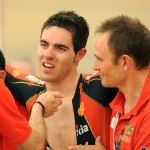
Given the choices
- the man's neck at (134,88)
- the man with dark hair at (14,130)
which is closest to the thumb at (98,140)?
the man's neck at (134,88)

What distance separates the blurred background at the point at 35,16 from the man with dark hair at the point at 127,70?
1.41 metres

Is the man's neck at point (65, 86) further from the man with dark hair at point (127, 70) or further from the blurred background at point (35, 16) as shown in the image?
the blurred background at point (35, 16)

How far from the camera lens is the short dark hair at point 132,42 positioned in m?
1.57

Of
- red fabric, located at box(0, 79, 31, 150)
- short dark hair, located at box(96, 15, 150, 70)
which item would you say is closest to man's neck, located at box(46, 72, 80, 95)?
short dark hair, located at box(96, 15, 150, 70)

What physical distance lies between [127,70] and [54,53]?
403mm

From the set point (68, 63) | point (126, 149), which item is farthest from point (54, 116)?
point (126, 149)

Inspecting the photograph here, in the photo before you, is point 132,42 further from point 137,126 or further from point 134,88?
point 137,126

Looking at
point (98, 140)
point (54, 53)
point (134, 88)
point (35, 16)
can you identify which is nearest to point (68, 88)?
point (54, 53)

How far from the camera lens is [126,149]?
5.07 ft

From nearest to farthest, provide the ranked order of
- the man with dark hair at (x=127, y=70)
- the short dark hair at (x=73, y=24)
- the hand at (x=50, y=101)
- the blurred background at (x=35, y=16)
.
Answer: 1. the man with dark hair at (x=127, y=70)
2. the hand at (x=50, y=101)
3. the short dark hair at (x=73, y=24)
4. the blurred background at (x=35, y=16)

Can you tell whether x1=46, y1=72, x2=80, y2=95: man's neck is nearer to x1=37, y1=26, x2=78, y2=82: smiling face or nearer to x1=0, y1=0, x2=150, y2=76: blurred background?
x1=37, y1=26, x2=78, y2=82: smiling face

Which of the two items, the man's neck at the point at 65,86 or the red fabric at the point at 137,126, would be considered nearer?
the red fabric at the point at 137,126

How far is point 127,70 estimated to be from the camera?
1.59 metres

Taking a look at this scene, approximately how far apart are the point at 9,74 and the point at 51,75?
0.81 feet
